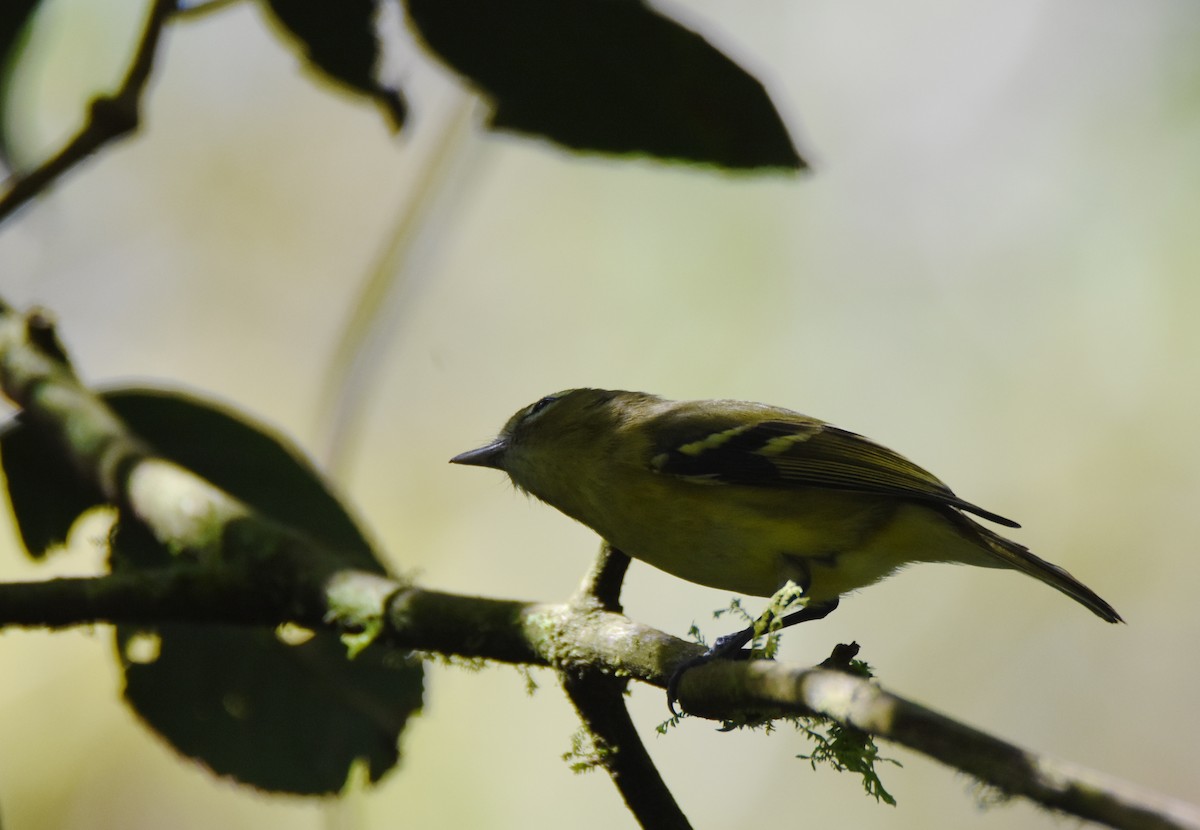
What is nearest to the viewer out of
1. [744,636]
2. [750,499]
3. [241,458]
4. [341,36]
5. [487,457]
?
[744,636]

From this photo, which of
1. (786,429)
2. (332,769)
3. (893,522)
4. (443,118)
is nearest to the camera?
(332,769)

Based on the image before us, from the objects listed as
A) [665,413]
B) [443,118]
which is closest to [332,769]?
[665,413]

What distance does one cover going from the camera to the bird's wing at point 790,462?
2.53 metres

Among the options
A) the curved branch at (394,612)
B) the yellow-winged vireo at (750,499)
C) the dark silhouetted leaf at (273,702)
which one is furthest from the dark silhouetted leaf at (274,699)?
the yellow-winged vireo at (750,499)

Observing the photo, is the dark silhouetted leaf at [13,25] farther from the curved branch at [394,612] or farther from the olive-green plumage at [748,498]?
the olive-green plumage at [748,498]

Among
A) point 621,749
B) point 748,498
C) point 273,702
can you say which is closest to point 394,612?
point 621,749

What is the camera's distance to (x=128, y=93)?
7.34 feet

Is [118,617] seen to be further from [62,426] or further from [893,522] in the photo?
[893,522]

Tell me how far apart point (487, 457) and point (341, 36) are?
1.04m

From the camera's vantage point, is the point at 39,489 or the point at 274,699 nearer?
the point at 274,699

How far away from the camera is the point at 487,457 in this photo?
282cm

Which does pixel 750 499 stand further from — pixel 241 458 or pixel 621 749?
pixel 241 458

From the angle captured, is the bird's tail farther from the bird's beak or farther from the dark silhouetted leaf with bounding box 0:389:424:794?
the dark silhouetted leaf with bounding box 0:389:424:794

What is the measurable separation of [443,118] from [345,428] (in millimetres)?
1157
